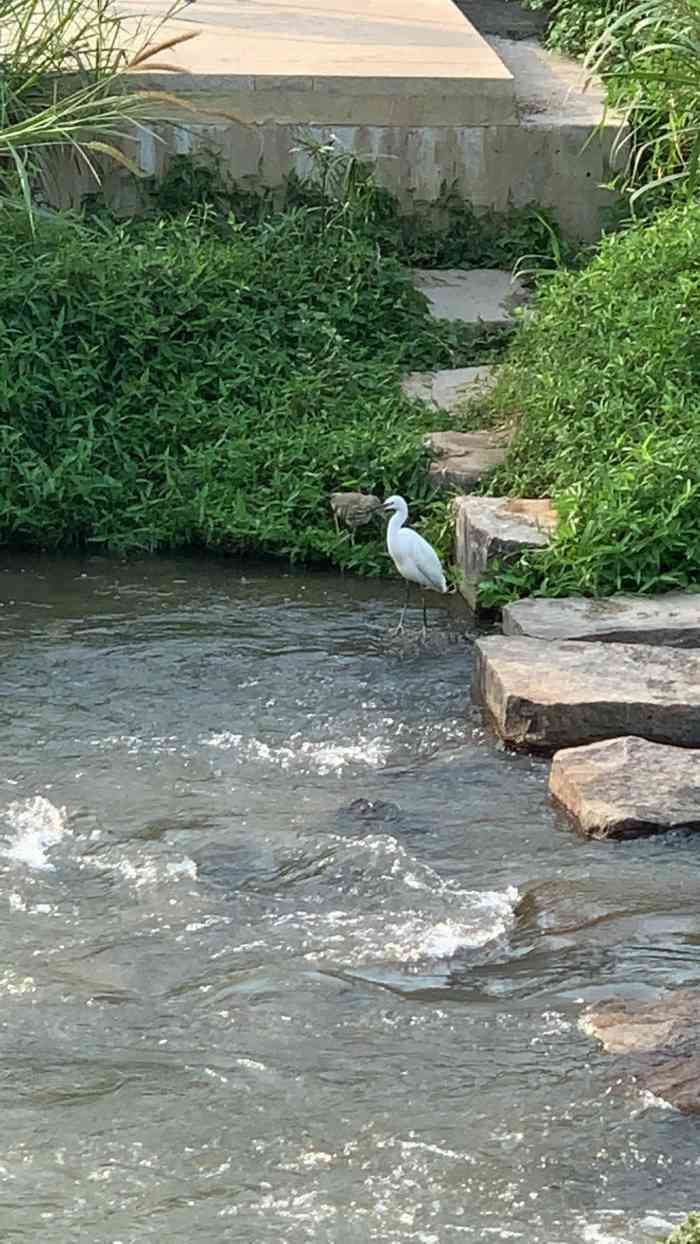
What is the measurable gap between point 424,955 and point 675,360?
3.49 meters

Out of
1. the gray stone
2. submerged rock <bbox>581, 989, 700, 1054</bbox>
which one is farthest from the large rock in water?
the gray stone

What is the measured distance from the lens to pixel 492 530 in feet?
23.1

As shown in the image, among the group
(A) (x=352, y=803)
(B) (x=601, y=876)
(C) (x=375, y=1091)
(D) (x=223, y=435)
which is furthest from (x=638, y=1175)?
(D) (x=223, y=435)

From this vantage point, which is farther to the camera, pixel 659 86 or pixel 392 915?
pixel 659 86

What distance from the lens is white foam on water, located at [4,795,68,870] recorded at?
538 cm

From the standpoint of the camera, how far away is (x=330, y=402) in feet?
27.0

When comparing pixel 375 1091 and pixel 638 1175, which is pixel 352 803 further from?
pixel 638 1175

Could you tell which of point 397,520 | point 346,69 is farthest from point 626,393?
point 346,69

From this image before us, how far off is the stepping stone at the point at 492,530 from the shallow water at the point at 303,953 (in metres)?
0.22

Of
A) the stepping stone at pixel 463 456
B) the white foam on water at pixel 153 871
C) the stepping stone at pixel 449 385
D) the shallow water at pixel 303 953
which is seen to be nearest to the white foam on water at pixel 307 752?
the shallow water at pixel 303 953

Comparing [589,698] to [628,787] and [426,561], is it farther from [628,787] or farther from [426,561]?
[426,561]

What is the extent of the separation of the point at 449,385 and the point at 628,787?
3265 mm

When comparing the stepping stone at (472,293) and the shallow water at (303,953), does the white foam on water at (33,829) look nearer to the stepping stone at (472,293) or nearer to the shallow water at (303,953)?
the shallow water at (303,953)

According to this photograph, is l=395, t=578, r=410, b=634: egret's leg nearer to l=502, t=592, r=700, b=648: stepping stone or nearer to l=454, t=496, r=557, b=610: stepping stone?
l=454, t=496, r=557, b=610: stepping stone
